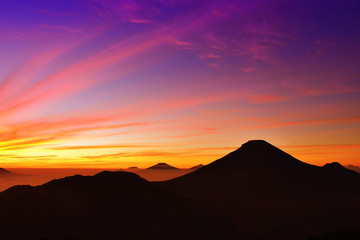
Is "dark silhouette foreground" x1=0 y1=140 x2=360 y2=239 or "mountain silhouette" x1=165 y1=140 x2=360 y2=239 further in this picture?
"mountain silhouette" x1=165 y1=140 x2=360 y2=239

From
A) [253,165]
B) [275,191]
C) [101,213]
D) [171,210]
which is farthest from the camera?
[253,165]

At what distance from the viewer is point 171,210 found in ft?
225

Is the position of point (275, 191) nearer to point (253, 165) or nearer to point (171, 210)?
point (253, 165)

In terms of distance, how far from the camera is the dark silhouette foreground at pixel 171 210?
56625 millimetres

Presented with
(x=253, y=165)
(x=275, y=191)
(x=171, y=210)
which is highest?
(x=253, y=165)

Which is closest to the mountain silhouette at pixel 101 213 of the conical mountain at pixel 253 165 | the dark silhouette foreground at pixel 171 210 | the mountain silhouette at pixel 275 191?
the dark silhouette foreground at pixel 171 210

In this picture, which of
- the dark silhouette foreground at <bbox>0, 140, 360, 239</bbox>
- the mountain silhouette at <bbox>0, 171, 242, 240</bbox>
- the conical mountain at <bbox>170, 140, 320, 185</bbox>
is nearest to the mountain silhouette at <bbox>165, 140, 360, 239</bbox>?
the conical mountain at <bbox>170, 140, 320, 185</bbox>

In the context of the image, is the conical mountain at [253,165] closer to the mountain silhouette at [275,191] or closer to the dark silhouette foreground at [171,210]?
the mountain silhouette at [275,191]

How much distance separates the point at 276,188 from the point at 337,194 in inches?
746

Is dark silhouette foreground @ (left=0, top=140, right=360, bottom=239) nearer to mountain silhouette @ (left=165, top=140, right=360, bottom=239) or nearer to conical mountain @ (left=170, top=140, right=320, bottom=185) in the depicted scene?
mountain silhouette @ (left=165, top=140, right=360, bottom=239)

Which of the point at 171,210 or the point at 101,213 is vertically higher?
the point at 171,210

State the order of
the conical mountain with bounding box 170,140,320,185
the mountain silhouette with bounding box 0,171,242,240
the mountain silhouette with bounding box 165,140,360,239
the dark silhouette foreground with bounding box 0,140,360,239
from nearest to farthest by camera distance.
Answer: the mountain silhouette with bounding box 0,171,242,240 < the dark silhouette foreground with bounding box 0,140,360,239 < the mountain silhouette with bounding box 165,140,360,239 < the conical mountain with bounding box 170,140,320,185

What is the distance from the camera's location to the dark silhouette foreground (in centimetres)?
5662

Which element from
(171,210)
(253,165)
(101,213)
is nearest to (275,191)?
(253,165)
